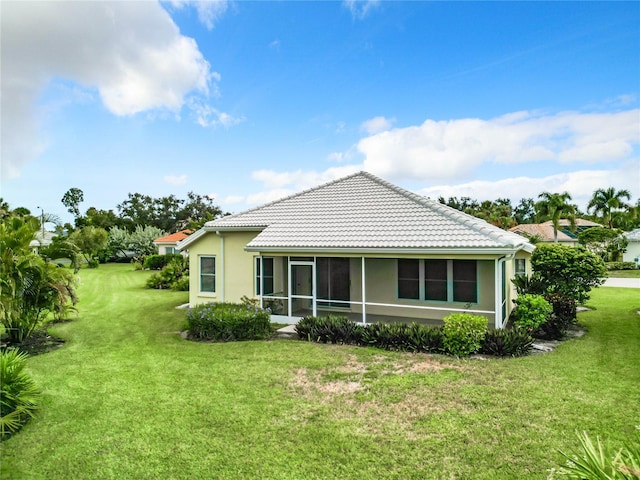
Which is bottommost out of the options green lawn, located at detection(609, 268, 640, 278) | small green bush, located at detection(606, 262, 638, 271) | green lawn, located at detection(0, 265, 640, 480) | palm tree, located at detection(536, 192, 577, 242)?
green lawn, located at detection(0, 265, 640, 480)

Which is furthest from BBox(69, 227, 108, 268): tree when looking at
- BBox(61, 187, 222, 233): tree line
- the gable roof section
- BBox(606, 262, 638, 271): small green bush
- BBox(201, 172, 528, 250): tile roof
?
BBox(606, 262, 638, 271): small green bush

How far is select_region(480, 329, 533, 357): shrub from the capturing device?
930cm

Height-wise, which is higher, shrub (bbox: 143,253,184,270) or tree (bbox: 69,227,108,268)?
tree (bbox: 69,227,108,268)

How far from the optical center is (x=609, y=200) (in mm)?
47156

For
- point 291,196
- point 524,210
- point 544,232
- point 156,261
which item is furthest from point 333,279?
point 524,210

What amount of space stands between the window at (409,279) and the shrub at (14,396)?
10495 mm

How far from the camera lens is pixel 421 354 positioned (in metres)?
9.64

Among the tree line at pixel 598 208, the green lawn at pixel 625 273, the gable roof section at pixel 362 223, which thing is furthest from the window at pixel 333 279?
the tree line at pixel 598 208

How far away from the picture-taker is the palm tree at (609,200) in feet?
154

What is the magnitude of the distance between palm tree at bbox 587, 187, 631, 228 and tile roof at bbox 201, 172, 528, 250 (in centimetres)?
4392

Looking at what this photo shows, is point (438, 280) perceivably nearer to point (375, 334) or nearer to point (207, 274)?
point (375, 334)

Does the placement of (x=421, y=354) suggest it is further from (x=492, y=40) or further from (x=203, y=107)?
(x=203, y=107)

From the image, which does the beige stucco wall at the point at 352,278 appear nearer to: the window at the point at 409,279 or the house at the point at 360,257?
the house at the point at 360,257

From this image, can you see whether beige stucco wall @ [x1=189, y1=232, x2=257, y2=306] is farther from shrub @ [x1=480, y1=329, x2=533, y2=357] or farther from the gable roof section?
shrub @ [x1=480, y1=329, x2=533, y2=357]
